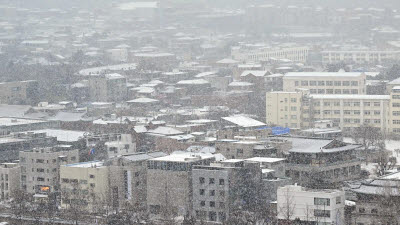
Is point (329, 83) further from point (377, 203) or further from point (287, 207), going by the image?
point (377, 203)

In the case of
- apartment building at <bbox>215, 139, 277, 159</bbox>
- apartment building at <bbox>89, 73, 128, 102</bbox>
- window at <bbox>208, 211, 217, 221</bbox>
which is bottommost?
apartment building at <bbox>89, 73, 128, 102</bbox>

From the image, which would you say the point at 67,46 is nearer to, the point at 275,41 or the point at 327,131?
the point at 275,41

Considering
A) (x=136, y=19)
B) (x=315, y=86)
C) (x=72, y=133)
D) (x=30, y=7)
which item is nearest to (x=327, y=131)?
(x=72, y=133)

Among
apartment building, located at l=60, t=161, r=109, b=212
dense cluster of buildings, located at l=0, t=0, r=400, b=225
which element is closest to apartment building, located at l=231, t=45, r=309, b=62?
dense cluster of buildings, located at l=0, t=0, r=400, b=225

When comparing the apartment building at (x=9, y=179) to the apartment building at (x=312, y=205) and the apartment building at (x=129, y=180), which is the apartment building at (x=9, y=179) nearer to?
the apartment building at (x=129, y=180)

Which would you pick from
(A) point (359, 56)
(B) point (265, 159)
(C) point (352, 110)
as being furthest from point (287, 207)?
(A) point (359, 56)

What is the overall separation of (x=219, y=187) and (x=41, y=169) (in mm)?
3062

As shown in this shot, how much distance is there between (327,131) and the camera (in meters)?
17.9

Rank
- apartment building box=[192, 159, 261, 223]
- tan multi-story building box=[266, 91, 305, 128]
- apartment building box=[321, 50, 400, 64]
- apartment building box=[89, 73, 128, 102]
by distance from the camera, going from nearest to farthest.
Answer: apartment building box=[192, 159, 261, 223] < tan multi-story building box=[266, 91, 305, 128] < apartment building box=[89, 73, 128, 102] < apartment building box=[321, 50, 400, 64]

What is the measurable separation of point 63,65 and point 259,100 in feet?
28.2

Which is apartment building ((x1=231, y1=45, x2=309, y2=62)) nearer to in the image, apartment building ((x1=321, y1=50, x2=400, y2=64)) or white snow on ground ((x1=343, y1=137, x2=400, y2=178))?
apartment building ((x1=321, y1=50, x2=400, y2=64))

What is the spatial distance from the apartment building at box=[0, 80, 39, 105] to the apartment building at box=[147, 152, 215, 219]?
11610 millimetres

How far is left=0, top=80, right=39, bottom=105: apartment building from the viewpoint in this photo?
24953mm

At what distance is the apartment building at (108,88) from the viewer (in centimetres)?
2555
